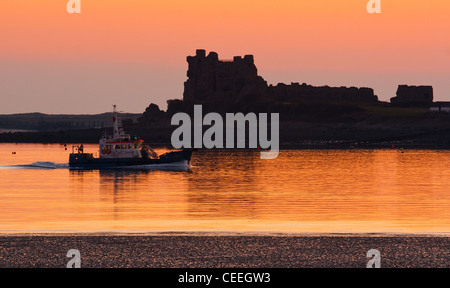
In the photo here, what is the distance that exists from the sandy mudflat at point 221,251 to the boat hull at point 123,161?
193 feet

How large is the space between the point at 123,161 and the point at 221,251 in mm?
62389

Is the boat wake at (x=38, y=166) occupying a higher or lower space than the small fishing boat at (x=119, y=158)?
lower

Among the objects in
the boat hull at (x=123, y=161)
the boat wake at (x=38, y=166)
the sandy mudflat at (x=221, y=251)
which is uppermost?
the sandy mudflat at (x=221, y=251)

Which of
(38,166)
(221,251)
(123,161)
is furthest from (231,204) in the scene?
(38,166)

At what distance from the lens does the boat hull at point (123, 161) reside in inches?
3169

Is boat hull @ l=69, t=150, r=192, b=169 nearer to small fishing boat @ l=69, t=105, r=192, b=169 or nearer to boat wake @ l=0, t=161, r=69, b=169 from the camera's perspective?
small fishing boat @ l=69, t=105, r=192, b=169

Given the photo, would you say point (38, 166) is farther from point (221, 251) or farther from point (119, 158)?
point (221, 251)

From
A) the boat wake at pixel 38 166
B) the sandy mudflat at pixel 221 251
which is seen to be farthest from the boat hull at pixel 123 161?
the sandy mudflat at pixel 221 251

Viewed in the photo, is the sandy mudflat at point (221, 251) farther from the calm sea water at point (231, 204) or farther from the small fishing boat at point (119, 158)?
the small fishing boat at point (119, 158)

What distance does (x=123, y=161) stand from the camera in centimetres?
8081

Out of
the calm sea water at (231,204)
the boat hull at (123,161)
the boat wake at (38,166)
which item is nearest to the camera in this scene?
the calm sea water at (231,204)
